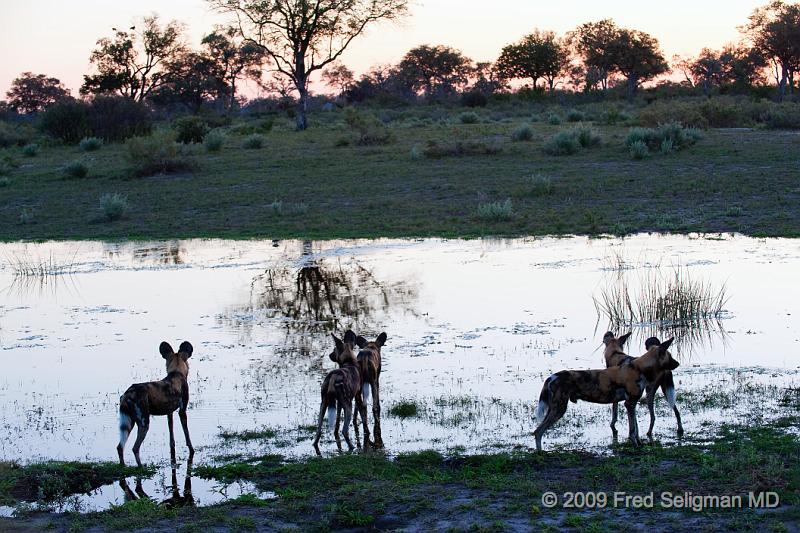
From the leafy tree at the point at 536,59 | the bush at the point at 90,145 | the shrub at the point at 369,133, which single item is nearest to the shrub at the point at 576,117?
the shrub at the point at 369,133

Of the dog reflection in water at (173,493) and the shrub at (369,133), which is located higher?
the shrub at (369,133)

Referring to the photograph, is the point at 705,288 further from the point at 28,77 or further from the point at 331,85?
the point at 28,77

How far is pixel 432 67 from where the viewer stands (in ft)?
A: 296

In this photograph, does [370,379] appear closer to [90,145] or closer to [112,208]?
[112,208]

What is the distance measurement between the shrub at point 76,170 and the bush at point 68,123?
13.7 metres

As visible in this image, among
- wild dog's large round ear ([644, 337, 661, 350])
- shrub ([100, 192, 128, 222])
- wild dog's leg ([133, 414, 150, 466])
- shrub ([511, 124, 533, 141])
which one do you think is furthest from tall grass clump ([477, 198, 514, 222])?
wild dog's leg ([133, 414, 150, 466])

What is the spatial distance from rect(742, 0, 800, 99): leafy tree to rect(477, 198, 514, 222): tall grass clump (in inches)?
1843

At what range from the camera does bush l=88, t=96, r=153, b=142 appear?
153 ft

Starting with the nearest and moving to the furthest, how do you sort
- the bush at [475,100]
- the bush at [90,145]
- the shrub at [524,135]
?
1. the shrub at [524,135]
2. the bush at [90,145]
3. the bush at [475,100]

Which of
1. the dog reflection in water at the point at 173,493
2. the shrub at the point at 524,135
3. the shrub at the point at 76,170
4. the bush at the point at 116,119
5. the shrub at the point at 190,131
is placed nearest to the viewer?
the dog reflection in water at the point at 173,493

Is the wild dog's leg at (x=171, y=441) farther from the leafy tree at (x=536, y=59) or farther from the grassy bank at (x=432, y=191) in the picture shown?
the leafy tree at (x=536, y=59)

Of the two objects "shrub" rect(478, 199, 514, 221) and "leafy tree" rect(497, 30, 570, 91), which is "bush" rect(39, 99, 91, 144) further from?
"leafy tree" rect(497, 30, 570, 91)

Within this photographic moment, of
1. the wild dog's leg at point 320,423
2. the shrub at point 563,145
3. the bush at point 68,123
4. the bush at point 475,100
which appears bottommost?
the wild dog's leg at point 320,423

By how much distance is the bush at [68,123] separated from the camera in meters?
46.5
